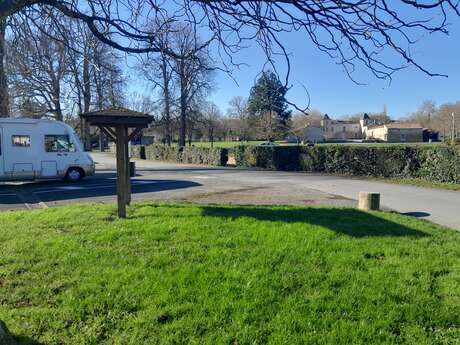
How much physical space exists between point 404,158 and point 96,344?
679 inches

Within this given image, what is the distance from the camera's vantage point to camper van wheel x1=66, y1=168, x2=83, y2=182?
17922 mm

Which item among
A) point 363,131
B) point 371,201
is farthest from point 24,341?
point 363,131

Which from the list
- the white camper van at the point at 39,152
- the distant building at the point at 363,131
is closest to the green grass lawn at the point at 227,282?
the white camper van at the point at 39,152

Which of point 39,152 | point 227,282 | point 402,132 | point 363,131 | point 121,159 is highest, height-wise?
point 363,131

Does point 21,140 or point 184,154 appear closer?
point 21,140

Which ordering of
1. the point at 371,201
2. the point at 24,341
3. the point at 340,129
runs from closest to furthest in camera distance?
the point at 24,341, the point at 371,201, the point at 340,129

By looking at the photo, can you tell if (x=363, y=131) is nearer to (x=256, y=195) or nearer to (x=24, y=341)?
(x=256, y=195)

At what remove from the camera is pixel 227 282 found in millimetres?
4332

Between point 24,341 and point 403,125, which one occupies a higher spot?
point 403,125

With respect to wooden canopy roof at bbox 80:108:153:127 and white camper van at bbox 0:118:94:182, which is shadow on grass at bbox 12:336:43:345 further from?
white camper van at bbox 0:118:94:182

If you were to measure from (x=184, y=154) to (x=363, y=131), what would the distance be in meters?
99.5

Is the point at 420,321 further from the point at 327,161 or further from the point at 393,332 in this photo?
the point at 327,161

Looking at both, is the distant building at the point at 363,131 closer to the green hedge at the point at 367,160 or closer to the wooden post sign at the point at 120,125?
the green hedge at the point at 367,160

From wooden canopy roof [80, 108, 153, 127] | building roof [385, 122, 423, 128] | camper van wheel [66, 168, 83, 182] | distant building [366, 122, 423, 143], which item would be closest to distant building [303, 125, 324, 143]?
distant building [366, 122, 423, 143]
